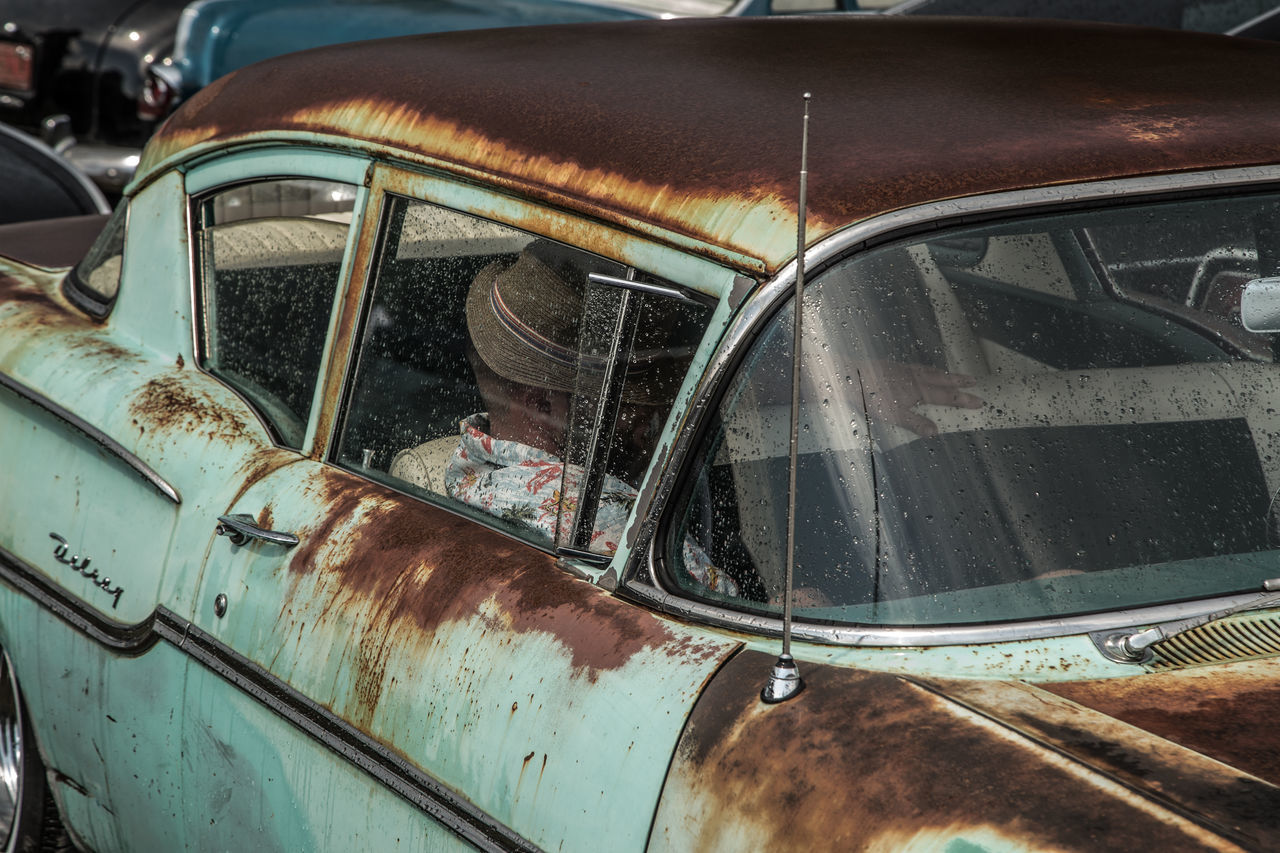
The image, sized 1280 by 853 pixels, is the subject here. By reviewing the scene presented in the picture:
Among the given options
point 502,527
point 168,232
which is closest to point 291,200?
point 168,232

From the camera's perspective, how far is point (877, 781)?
1.41m

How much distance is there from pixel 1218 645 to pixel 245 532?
1334mm

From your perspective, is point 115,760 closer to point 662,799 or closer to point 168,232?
point 168,232

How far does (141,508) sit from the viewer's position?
2.40 m

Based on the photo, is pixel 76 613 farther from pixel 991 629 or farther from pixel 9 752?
pixel 991 629

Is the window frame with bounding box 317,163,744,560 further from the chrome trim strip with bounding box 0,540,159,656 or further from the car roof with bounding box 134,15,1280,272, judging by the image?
the chrome trim strip with bounding box 0,540,159,656

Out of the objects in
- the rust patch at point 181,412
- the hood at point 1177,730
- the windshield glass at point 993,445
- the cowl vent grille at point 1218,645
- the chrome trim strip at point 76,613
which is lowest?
the chrome trim strip at point 76,613

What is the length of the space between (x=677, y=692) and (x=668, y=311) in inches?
18.8

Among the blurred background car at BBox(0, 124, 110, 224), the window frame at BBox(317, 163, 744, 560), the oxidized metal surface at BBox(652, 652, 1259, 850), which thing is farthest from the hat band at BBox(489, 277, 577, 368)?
the blurred background car at BBox(0, 124, 110, 224)

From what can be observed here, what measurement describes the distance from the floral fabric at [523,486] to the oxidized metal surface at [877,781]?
1.00 ft

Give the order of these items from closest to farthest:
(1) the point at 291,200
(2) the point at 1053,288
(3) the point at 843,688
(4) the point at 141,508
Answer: (3) the point at 843,688
(2) the point at 1053,288
(4) the point at 141,508
(1) the point at 291,200

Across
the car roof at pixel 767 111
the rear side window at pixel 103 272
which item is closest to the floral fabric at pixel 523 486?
the car roof at pixel 767 111

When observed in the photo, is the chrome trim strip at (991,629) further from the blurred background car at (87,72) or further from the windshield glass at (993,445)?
the blurred background car at (87,72)

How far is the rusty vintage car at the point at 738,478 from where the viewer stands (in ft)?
4.96
